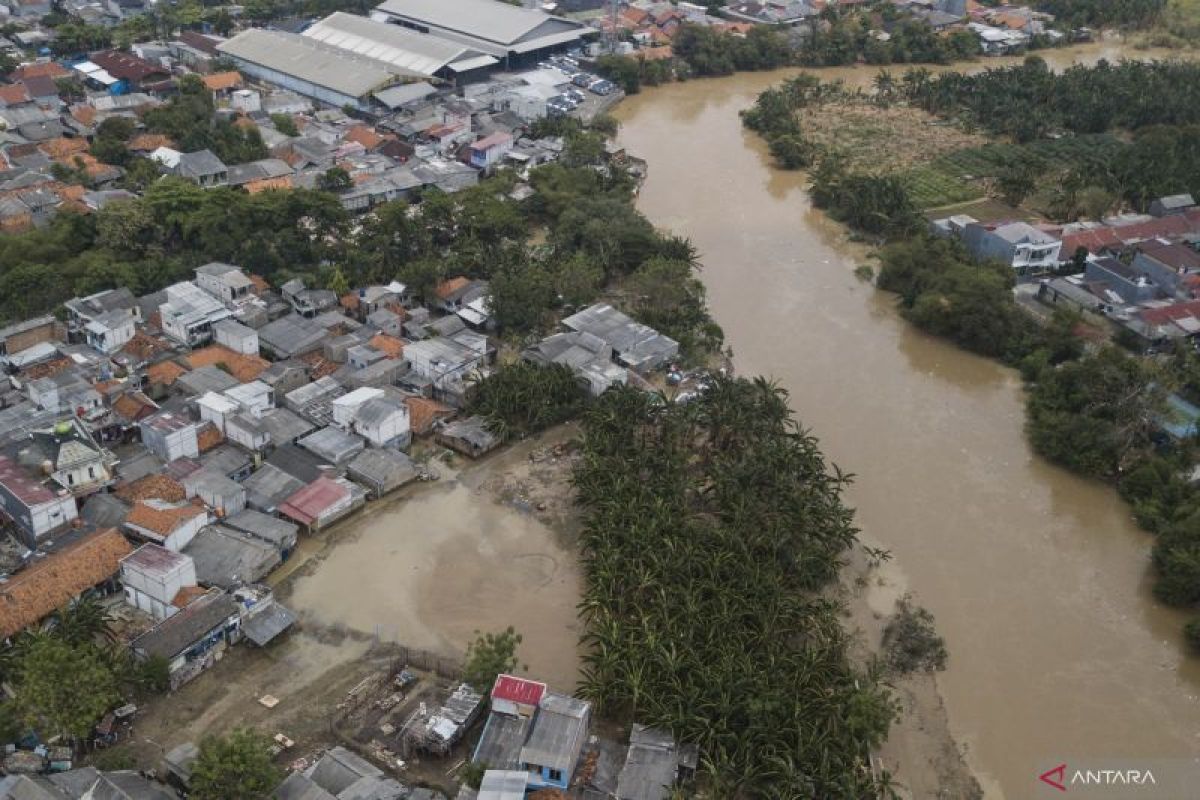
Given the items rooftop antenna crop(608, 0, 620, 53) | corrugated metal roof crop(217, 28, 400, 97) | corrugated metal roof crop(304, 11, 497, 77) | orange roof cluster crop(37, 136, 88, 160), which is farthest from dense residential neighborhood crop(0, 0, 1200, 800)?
rooftop antenna crop(608, 0, 620, 53)

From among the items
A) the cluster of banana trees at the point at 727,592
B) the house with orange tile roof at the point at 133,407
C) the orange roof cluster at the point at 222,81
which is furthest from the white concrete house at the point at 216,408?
the orange roof cluster at the point at 222,81

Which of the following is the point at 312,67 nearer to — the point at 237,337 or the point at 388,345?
the point at 237,337

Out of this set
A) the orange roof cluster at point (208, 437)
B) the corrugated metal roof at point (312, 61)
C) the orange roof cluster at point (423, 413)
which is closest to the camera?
the orange roof cluster at point (208, 437)

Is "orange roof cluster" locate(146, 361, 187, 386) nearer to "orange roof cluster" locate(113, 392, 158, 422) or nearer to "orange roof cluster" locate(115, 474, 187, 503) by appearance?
"orange roof cluster" locate(113, 392, 158, 422)

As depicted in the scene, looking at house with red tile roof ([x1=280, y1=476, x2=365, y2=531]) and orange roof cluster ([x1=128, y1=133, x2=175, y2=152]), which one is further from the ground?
house with red tile roof ([x1=280, y1=476, x2=365, y2=531])

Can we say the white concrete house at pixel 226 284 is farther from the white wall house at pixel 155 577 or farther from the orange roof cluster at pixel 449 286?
the white wall house at pixel 155 577

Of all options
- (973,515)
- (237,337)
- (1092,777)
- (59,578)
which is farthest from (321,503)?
(1092,777)

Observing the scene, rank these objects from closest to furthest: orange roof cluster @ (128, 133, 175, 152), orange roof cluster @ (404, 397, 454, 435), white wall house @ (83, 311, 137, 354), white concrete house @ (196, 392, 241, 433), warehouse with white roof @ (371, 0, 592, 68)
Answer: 1. white concrete house @ (196, 392, 241, 433)
2. orange roof cluster @ (404, 397, 454, 435)
3. white wall house @ (83, 311, 137, 354)
4. orange roof cluster @ (128, 133, 175, 152)
5. warehouse with white roof @ (371, 0, 592, 68)
